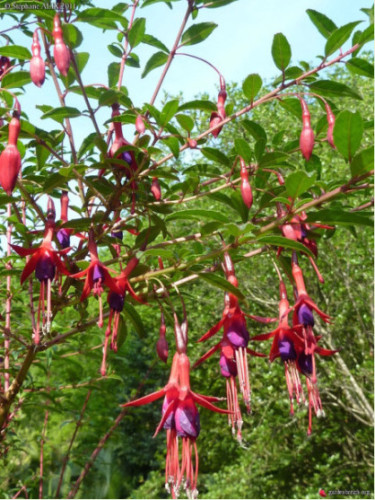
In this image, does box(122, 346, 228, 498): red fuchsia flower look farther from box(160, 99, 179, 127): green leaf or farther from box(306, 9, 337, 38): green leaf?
box(306, 9, 337, 38): green leaf

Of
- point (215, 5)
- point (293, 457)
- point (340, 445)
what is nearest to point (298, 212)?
point (215, 5)

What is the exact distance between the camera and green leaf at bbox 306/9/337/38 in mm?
690

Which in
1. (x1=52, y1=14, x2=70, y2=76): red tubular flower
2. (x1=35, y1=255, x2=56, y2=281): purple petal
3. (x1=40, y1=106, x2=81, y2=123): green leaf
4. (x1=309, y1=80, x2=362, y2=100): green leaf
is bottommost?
Answer: (x1=35, y1=255, x2=56, y2=281): purple petal

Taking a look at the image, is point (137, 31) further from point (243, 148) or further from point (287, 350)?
point (287, 350)

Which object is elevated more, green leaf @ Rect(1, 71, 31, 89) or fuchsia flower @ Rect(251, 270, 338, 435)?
green leaf @ Rect(1, 71, 31, 89)

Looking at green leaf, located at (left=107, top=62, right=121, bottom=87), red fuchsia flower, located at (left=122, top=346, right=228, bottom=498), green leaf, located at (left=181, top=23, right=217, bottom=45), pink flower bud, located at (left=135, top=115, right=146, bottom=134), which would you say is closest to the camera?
red fuchsia flower, located at (left=122, top=346, right=228, bottom=498)

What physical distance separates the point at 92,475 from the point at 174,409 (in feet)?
20.1

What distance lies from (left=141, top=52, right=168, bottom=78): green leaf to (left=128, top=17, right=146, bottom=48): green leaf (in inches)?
1.3

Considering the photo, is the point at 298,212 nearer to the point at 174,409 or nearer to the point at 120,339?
the point at 174,409

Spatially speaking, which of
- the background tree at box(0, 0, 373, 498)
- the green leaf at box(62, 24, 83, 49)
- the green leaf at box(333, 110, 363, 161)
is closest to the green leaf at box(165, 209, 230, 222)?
the background tree at box(0, 0, 373, 498)

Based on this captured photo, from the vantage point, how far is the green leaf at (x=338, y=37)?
620 mm

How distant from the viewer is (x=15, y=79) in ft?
2.28

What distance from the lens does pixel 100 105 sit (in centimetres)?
63

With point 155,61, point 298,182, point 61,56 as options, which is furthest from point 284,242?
point 155,61
